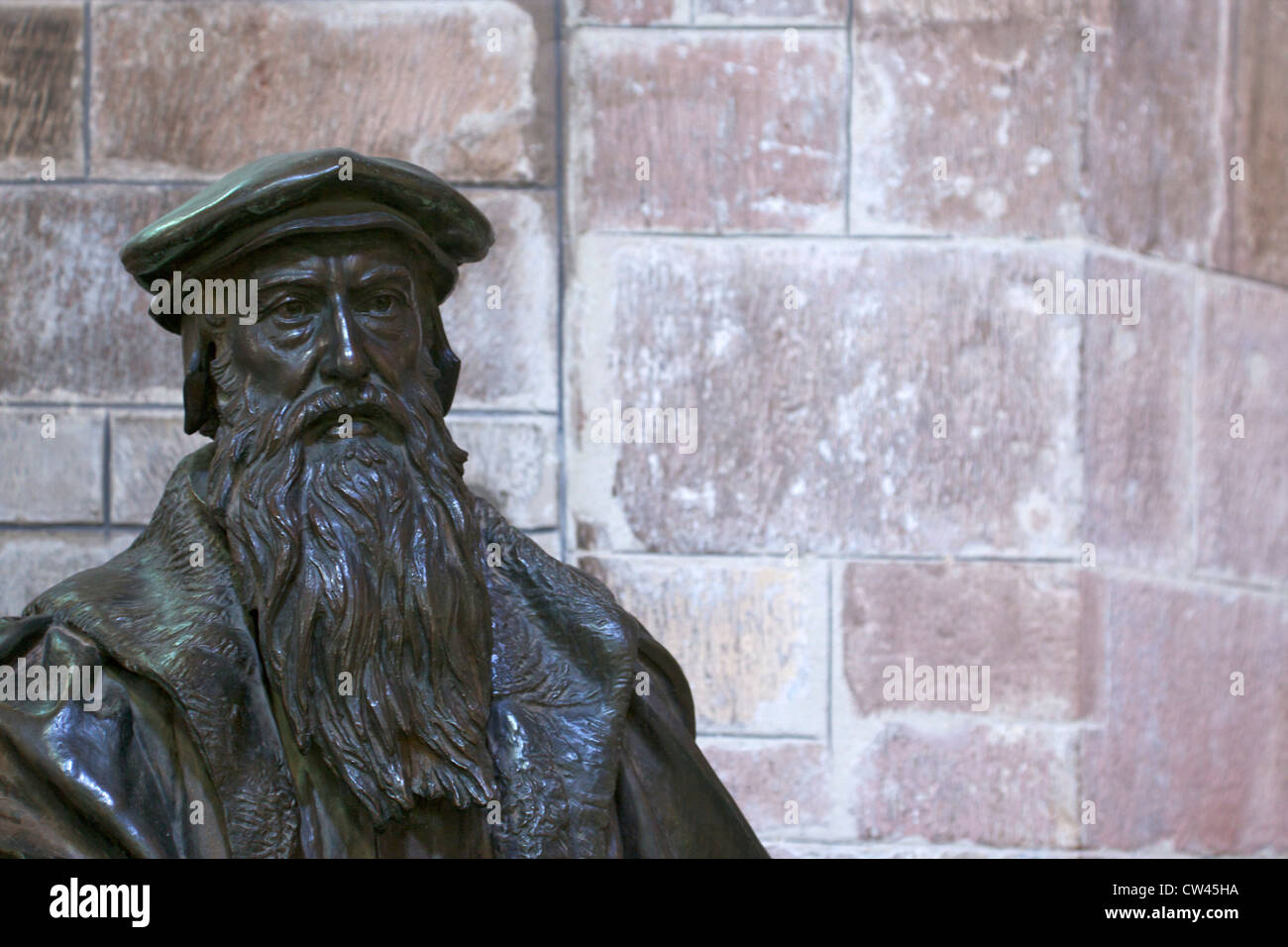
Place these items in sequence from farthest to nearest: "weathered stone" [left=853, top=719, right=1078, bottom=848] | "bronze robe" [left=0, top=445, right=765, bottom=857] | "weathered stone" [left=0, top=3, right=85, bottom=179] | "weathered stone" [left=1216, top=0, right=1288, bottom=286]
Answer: "weathered stone" [left=1216, top=0, right=1288, bottom=286]
"weathered stone" [left=0, top=3, right=85, bottom=179]
"weathered stone" [left=853, top=719, right=1078, bottom=848]
"bronze robe" [left=0, top=445, right=765, bottom=857]

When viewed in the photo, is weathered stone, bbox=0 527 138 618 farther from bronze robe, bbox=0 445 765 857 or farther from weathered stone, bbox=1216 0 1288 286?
weathered stone, bbox=1216 0 1288 286

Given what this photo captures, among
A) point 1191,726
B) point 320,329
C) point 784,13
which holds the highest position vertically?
point 784,13

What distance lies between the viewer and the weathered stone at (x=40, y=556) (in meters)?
3.78

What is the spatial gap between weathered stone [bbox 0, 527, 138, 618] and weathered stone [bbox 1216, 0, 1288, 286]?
2.59 meters

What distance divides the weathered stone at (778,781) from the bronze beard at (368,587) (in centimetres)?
144

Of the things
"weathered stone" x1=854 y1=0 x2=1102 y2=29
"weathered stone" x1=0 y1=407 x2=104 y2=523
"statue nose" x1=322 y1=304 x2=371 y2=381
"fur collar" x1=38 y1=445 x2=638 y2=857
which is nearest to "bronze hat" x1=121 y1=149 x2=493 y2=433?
"statue nose" x1=322 y1=304 x2=371 y2=381

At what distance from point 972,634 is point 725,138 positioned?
1186mm

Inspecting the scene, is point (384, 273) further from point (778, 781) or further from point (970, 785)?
point (970, 785)

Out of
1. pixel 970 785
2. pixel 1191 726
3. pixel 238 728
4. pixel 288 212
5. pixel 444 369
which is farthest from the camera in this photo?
pixel 1191 726

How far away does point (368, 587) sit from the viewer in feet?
7.64

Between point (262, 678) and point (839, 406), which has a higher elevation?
point (839, 406)

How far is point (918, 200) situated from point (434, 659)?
189 cm

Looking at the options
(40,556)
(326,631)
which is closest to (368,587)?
(326,631)

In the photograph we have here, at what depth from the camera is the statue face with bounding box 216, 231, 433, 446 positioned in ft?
7.82
